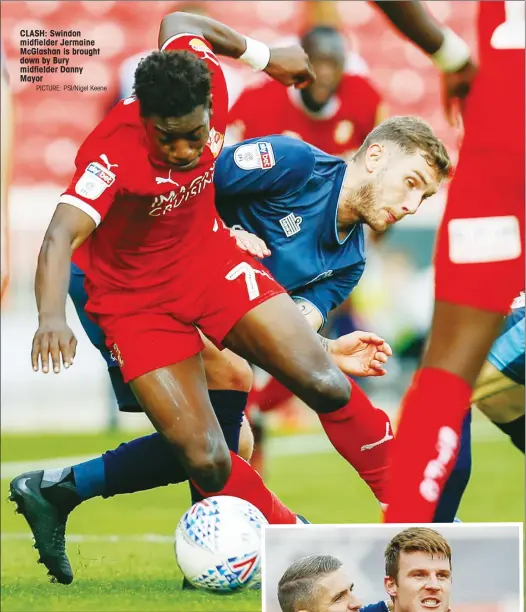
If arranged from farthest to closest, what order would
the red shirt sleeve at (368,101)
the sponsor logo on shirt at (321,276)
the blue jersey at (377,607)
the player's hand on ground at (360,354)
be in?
the red shirt sleeve at (368,101) < the sponsor logo on shirt at (321,276) < the player's hand on ground at (360,354) < the blue jersey at (377,607)

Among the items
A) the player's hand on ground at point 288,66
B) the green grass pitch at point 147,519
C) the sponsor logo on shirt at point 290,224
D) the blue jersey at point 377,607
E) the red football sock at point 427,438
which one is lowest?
the green grass pitch at point 147,519

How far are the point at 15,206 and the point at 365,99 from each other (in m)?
1.85

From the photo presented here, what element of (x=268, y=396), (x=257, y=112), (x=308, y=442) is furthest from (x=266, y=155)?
(x=308, y=442)

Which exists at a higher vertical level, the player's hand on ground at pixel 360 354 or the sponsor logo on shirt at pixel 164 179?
the sponsor logo on shirt at pixel 164 179

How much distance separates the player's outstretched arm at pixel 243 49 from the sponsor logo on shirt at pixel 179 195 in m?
0.39

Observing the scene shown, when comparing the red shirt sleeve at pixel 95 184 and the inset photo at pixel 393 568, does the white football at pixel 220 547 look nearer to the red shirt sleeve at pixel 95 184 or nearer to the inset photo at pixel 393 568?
the inset photo at pixel 393 568

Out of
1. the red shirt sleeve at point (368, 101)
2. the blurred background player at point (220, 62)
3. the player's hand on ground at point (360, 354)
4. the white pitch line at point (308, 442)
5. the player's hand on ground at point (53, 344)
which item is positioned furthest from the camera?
the white pitch line at point (308, 442)

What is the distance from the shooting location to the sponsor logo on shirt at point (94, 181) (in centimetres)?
268

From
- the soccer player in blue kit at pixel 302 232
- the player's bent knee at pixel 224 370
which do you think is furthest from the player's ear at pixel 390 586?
the player's bent knee at pixel 224 370

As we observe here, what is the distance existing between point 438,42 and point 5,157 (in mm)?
1378

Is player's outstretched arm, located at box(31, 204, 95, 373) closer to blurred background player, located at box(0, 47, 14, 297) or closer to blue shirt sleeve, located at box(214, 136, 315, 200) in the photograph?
blue shirt sleeve, located at box(214, 136, 315, 200)

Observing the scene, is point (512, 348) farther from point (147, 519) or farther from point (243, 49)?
point (147, 519)

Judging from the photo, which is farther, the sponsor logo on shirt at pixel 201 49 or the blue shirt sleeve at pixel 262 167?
the blue shirt sleeve at pixel 262 167

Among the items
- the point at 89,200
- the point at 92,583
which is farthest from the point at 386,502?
the point at 89,200
